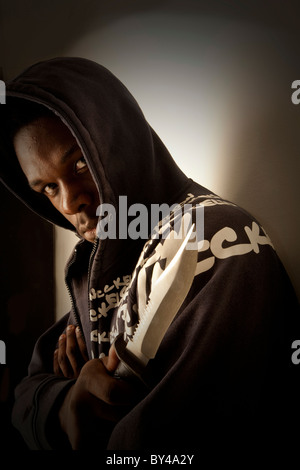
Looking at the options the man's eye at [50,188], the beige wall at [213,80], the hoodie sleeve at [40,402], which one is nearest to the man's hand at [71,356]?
the hoodie sleeve at [40,402]

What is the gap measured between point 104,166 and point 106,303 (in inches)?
7.9

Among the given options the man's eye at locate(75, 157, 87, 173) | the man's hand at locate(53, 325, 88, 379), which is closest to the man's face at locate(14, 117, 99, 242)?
the man's eye at locate(75, 157, 87, 173)

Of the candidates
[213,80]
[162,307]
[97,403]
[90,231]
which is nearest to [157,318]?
[162,307]

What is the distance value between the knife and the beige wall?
246 millimetres

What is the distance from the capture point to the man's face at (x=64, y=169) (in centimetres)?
59

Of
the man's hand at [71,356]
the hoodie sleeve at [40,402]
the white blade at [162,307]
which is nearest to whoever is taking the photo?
the white blade at [162,307]

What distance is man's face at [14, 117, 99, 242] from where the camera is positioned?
0.59 m

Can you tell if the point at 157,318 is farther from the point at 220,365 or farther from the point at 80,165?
the point at 80,165

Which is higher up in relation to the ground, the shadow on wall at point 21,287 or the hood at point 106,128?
the hood at point 106,128

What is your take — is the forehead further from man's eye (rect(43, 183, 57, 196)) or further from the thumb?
the thumb

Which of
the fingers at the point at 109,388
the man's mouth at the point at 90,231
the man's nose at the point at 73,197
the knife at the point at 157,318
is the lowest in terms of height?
the fingers at the point at 109,388

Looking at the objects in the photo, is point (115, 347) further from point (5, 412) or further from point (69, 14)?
point (69, 14)

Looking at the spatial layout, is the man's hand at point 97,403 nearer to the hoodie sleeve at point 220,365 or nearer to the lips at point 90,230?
the hoodie sleeve at point 220,365
